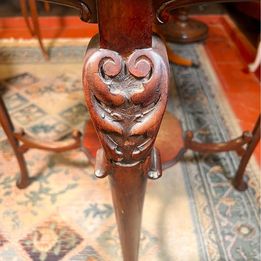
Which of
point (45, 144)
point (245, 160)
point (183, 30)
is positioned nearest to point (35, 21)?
point (183, 30)

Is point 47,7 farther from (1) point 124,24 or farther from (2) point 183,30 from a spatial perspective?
(1) point 124,24

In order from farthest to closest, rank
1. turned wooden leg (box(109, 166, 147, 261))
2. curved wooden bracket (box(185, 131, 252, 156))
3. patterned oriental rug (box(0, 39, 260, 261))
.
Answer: curved wooden bracket (box(185, 131, 252, 156)) → patterned oriental rug (box(0, 39, 260, 261)) → turned wooden leg (box(109, 166, 147, 261))

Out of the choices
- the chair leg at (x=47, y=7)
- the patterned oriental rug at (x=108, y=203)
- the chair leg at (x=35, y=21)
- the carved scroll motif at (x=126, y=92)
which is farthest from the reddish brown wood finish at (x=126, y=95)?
the chair leg at (x=47, y=7)

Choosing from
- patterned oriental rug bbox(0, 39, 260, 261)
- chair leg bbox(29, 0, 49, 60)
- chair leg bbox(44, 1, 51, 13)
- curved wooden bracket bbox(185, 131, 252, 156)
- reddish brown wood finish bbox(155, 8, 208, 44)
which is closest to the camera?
patterned oriental rug bbox(0, 39, 260, 261)

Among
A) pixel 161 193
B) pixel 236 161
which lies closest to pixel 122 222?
pixel 161 193

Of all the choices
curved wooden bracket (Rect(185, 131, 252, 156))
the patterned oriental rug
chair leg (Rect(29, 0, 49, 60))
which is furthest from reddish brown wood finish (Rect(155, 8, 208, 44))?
curved wooden bracket (Rect(185, 131, 252, 156))

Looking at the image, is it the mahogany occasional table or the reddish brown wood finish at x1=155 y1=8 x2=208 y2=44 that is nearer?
the mahogany occasional table

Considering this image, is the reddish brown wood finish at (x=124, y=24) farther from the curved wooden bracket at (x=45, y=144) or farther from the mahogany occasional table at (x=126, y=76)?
the curved wooden bracket at (x=45, y=144)

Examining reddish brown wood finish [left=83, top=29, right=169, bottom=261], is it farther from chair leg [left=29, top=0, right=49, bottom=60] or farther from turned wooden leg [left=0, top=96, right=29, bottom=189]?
chair leg [left=29, top=0, right=49, bottom=60]

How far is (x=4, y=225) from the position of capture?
0.98 metres

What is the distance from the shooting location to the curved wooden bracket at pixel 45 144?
3.45ft

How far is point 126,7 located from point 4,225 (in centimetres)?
80

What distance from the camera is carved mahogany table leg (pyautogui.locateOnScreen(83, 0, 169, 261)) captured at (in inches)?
17.3

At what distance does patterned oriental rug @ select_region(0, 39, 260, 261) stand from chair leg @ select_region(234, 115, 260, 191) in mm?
23
